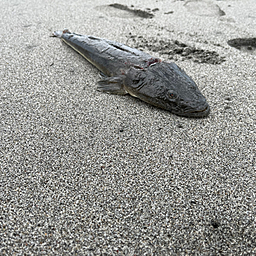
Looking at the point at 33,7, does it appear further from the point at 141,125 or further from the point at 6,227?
the point at 6,227

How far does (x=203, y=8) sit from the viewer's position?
4566 mm

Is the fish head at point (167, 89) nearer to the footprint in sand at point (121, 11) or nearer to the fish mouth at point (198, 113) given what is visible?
the fish mouth at point (198, 113)

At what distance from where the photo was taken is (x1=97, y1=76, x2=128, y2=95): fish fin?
252 cm

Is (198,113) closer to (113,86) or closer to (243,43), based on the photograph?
(113,86)

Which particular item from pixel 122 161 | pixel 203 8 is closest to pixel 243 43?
pixel 203 8

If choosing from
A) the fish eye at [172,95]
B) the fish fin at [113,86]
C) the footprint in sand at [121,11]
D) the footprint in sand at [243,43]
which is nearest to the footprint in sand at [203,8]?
the footprint in sand at [121,11]

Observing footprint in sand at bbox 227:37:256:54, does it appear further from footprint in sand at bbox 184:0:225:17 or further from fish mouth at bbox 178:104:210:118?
fish mouth at bbox 178:104:210:118

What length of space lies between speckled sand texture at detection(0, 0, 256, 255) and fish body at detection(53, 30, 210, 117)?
0.36 feet

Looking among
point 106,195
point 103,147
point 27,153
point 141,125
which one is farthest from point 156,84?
point 27,153

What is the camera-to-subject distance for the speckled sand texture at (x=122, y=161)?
1.37 metres

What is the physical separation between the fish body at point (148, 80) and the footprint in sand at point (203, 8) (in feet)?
8.31

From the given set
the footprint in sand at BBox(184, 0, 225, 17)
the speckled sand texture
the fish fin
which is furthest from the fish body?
the footprint in sand at BBox(184, 0, 225, 17)

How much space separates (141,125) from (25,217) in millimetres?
1219

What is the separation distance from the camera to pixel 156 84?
89.4 inches
